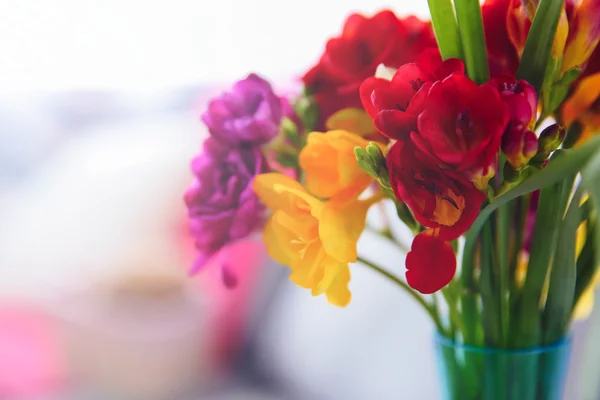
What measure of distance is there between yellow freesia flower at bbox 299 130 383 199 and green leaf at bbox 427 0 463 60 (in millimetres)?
81

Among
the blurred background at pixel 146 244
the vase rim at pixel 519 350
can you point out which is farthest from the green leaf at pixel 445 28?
the blurred background at pixel 146 244

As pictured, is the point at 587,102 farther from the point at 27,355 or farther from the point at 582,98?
the point at 27,355

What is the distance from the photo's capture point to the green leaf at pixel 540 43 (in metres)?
0.36

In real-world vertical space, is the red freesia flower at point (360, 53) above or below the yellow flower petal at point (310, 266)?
above

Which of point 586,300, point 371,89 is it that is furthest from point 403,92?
point 586,300

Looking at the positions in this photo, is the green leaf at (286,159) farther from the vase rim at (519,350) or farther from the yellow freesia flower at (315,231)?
the vase rim at (519,350)

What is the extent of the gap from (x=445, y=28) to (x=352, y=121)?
102 millimetres

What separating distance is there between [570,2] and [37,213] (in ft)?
1.80

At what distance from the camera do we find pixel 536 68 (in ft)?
1.24

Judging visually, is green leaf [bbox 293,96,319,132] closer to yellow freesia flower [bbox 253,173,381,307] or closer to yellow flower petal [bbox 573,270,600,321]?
yellow freesia flower [bbox 253,173,381,307]

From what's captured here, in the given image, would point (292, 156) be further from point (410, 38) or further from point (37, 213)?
point (37, 213)

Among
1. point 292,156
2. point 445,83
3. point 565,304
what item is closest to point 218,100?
point 292,156

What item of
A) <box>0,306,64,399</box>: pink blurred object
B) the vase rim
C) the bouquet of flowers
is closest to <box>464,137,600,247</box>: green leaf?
the bouquet of flowers

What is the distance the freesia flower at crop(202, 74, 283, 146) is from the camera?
455 mm
